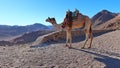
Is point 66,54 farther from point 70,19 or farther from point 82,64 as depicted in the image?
point 70,19

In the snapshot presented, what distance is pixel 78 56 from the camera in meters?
11.3

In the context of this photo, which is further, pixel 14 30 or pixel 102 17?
pixel 14 30

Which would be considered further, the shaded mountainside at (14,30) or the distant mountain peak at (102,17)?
the shaded mountainside at (14,30)

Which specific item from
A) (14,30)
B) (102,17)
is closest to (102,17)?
(102,17)

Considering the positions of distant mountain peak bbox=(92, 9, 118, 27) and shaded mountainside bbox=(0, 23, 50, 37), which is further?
shaded mountainside bbox=(0, 23, 50, 37)

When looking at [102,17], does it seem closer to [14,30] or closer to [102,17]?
[102,17]

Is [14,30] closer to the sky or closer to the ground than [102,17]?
closer to the sky

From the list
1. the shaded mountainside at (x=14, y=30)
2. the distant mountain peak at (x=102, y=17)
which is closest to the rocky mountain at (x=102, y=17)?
the distant mountain peak at (x=102, y=17)

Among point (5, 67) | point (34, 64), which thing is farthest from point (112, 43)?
point (5, 67)

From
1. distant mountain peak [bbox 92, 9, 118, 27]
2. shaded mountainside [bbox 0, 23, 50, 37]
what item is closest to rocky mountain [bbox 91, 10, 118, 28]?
distant mountain peak [bbox 92, 9, 118, 27]

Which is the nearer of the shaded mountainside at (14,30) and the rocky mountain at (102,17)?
the rocky mountain at (102,17)

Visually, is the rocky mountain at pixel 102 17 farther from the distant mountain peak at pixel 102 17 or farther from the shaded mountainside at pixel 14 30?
the shaded mountainside at pixel 14 30

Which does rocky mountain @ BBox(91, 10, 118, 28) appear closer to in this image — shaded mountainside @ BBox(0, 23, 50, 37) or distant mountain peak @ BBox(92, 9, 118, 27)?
distant mountain peak @ BBox(92, 9, 118, 27)

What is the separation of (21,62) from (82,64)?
2.32 meters
